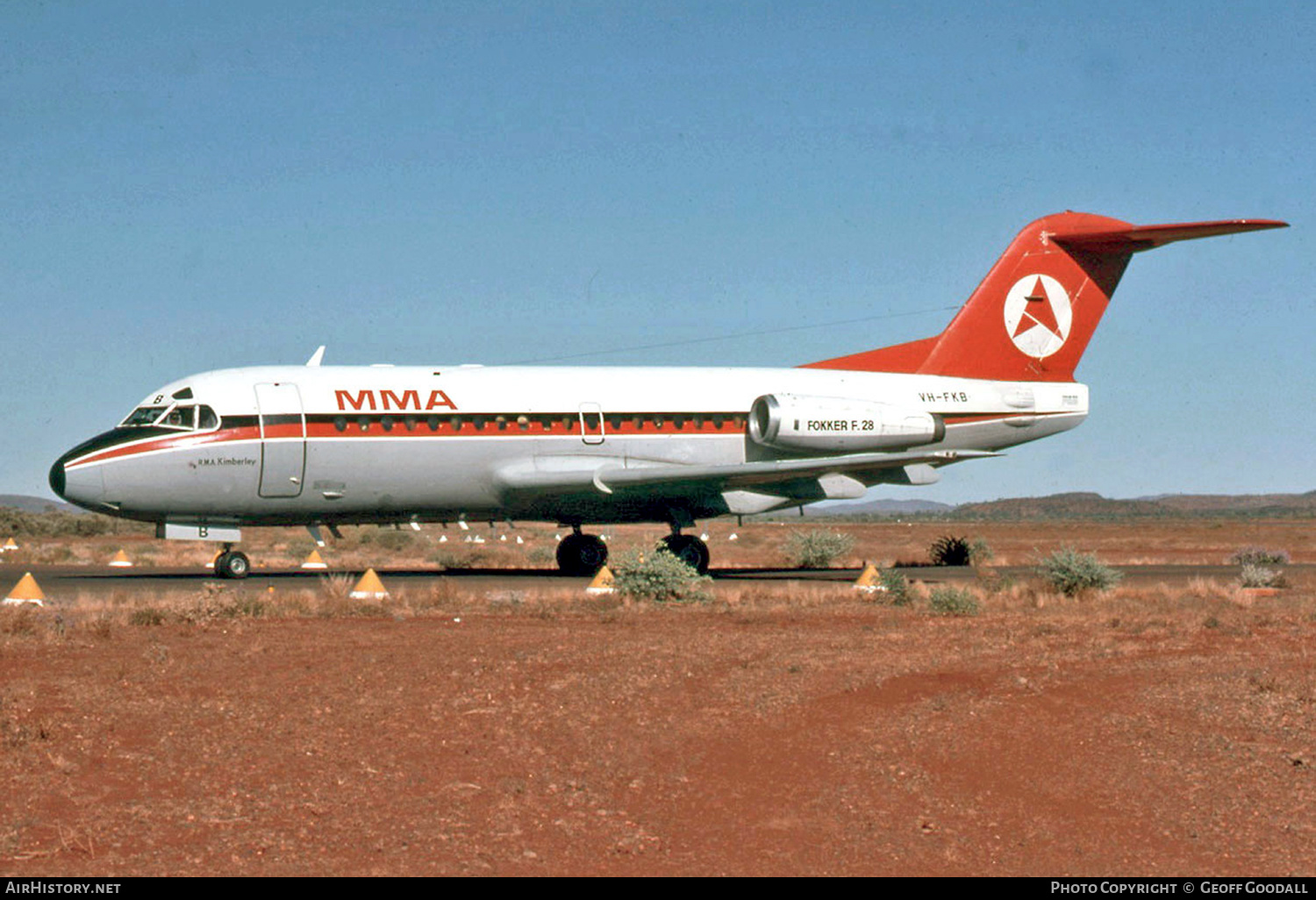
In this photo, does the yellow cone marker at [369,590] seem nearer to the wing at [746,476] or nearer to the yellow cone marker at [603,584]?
the yellow cone marker at [603,584]

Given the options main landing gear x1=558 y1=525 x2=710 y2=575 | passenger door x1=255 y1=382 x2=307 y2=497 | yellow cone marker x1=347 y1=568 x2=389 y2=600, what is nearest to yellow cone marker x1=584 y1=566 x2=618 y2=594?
yellow cone marker x1=347 y1=568 x2=389 y2=600

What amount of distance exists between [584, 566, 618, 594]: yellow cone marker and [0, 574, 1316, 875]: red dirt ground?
6936 millimetres

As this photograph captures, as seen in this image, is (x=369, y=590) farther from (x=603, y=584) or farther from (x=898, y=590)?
(x=898, y=590)

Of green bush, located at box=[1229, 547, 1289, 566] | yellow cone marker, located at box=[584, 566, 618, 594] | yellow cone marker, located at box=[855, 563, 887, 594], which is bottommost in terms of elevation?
green bush, located at box=[1229, 547, 1289, 566]

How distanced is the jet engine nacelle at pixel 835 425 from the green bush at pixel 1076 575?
589cm

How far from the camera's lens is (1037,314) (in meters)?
30.2

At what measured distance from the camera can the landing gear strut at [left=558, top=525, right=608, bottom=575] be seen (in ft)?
93.2

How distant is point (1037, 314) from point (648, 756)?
23332 mm

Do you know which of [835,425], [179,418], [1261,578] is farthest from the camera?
[835,425]

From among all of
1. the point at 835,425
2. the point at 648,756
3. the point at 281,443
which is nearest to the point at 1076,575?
the point at 835,425

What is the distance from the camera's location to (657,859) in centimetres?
693

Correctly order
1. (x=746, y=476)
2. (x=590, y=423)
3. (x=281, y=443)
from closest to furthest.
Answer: (x=281, y=443)
(x=746, y=476)
(x=590, y=423)

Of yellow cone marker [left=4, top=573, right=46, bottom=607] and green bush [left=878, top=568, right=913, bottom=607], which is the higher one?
yellow cone marker [left=4, top=573, right=46, bottom=607]

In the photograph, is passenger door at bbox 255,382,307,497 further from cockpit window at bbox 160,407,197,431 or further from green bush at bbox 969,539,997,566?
green bush at bbox 969,539,997,566
